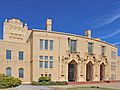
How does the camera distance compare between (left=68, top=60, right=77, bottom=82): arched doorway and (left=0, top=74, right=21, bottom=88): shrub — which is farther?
(left=68, top=60, right=77, bottom=82): arched doorway

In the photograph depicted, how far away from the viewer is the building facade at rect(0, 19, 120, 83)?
173 ft

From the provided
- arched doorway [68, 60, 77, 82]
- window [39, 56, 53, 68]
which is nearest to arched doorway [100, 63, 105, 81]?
arched doorway [68, 60, 77, 82]

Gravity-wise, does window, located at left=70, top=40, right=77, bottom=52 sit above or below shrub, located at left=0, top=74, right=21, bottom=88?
above

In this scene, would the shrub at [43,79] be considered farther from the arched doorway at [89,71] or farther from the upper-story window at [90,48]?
the upper-story window at [90,48]

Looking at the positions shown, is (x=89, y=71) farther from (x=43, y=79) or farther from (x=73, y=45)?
(x=43, y=79)

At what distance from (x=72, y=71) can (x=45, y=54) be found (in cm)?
1265

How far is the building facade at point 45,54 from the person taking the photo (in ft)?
173

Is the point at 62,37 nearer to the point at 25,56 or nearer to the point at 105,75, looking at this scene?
the point at 25,56

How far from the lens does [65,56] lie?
191 feet

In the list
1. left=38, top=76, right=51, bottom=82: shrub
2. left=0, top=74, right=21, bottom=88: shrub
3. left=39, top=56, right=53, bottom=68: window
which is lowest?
left=38, top=76, right=51, bottom=82: shrub

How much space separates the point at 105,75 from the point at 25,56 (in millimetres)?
27275

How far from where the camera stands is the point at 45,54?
2160 inches

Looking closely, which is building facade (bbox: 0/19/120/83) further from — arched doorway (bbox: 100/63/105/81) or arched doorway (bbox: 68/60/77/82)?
arched doorway (bbox: 100/63/105/81)

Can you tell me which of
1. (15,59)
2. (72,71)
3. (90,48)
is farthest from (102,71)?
(15,59)
